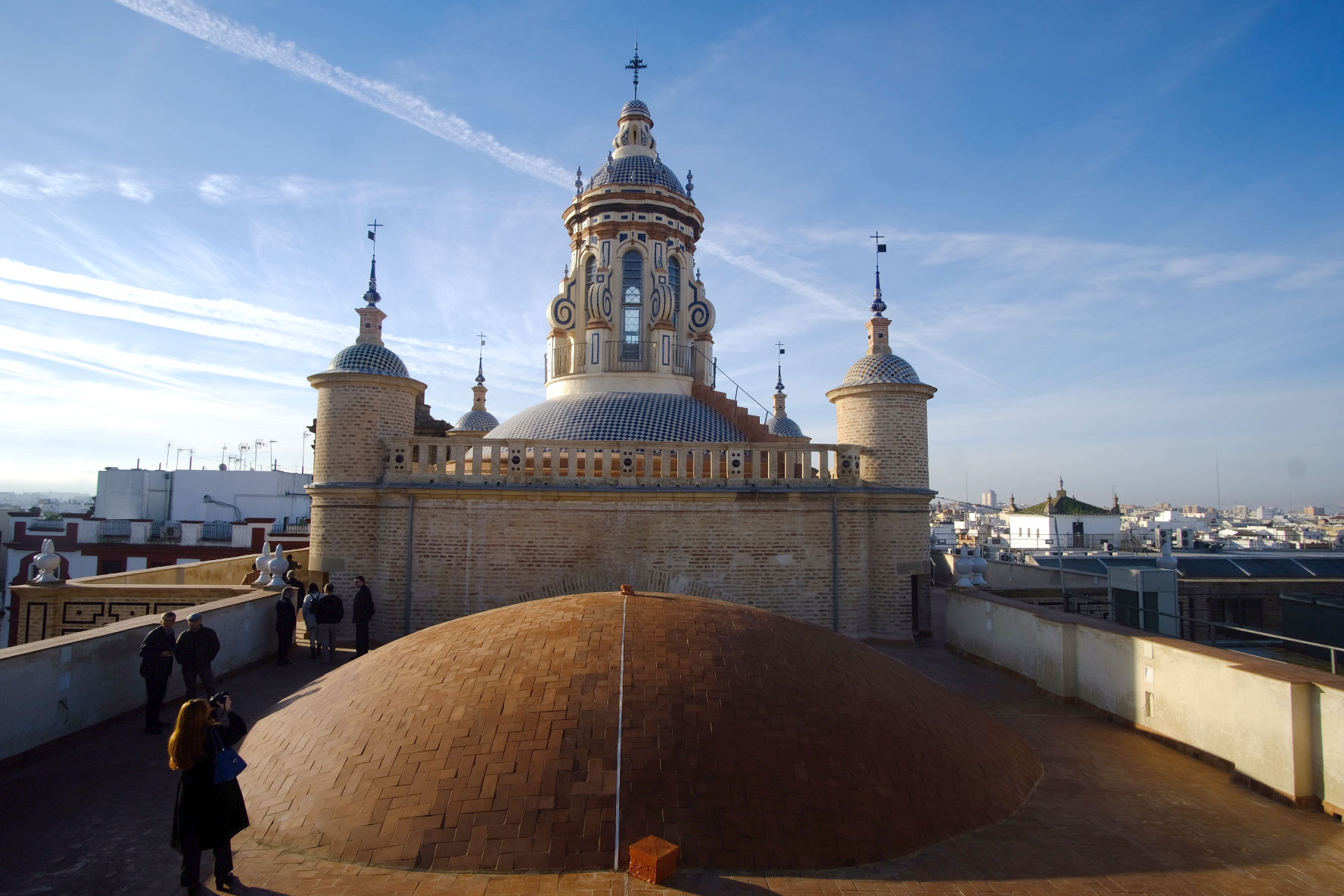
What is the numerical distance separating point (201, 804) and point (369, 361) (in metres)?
10.7

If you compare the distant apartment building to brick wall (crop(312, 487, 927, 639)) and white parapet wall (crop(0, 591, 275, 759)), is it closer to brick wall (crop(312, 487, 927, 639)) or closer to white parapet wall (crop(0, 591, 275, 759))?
brick wall (crop(312, 487, 927, 639))

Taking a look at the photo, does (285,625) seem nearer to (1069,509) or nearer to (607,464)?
(607,464)

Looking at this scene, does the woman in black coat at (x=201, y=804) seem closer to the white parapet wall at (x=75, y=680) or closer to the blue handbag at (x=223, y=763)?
the blue handbag at (x=223, y=763)

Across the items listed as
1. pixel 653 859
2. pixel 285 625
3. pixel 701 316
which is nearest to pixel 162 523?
pixel 701 316

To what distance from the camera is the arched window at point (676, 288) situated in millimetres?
21453

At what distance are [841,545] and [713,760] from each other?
9.34 m

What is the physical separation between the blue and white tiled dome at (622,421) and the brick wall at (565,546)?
315cm

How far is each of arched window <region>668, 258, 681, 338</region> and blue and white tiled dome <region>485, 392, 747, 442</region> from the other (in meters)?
2.75

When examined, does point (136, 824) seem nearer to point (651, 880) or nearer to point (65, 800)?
point (65, 800)

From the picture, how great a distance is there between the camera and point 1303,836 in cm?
639

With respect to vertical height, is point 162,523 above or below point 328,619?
above

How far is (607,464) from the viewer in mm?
14219

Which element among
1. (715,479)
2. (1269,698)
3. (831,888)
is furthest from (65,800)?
(1269,698)

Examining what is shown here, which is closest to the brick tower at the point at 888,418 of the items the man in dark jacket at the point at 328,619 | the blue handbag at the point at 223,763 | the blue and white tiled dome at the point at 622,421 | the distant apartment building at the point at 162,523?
the blue and white tiled dome at the point at 622,421
